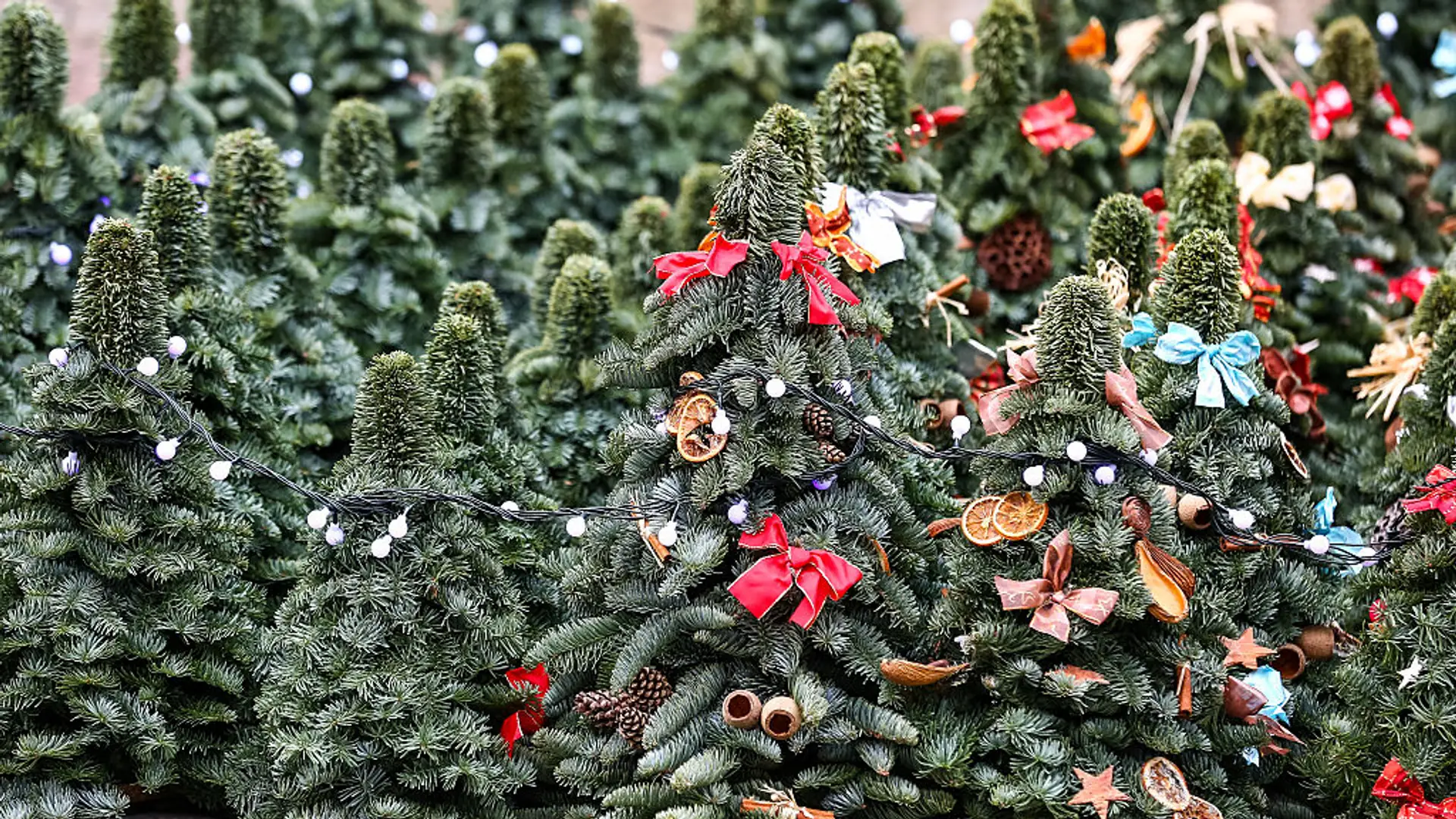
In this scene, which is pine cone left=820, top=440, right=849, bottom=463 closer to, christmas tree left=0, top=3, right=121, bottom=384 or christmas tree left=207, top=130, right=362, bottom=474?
christmas tree left=207, top=130, right=362, bottom=474

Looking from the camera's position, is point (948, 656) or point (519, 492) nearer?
point (948, 656)

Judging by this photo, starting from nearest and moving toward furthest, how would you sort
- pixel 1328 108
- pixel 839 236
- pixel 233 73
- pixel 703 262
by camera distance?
pixel 703 262, pixel 839 236, pixel 1328 108, pixel 233 73

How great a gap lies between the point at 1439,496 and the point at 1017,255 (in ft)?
3.08

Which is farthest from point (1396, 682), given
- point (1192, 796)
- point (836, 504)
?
point (836, 504)

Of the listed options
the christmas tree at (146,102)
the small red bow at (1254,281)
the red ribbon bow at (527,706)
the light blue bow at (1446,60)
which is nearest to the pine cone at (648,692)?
the red ribbon bow at (527,706)

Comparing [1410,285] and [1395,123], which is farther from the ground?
[1395,123]

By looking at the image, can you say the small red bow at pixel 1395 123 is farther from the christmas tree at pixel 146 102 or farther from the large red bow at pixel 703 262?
the christmas tree at pixel 146 102

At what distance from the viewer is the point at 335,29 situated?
3.54m

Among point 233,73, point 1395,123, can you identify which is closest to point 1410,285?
point 1395,123

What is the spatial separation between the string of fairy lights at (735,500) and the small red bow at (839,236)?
254 mm

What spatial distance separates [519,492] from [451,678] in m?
0.30

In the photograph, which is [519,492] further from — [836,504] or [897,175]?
[897,175]

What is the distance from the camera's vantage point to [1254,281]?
8.50 feet

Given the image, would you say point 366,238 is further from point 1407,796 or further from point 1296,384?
point 1407,796
